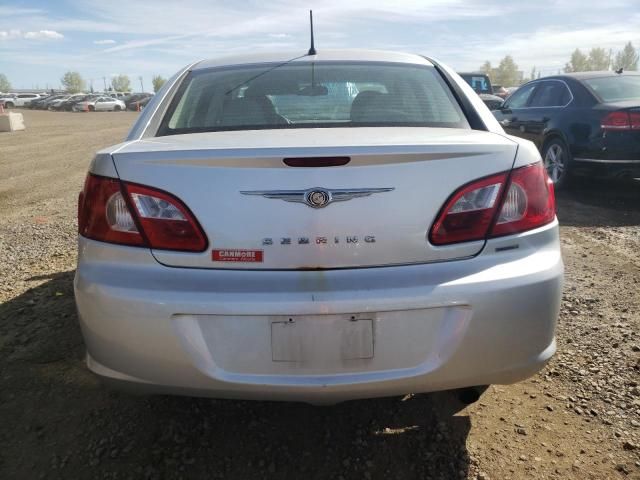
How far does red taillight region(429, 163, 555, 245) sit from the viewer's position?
5.42ft

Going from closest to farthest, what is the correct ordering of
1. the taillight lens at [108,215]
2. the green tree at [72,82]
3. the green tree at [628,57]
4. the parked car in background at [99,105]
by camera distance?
the taillight lens at [108,215]
the parked car in background at [99,105]
the green tree at [628,57]
the green tree at [72,82]

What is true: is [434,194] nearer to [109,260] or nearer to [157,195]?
[157,195]

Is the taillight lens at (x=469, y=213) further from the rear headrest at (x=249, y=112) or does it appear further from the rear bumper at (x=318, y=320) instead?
the rear headrest at (x=249, y=112)

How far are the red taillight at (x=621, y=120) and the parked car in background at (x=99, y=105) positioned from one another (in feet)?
164

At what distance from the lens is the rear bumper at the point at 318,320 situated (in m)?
1.57

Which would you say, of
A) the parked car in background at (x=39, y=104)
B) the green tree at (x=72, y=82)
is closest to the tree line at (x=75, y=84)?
the green tree at (x=72, y=82)

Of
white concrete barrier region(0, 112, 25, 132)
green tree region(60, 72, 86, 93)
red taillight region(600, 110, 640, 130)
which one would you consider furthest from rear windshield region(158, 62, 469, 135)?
green tree region(60, 72, 86, 93)

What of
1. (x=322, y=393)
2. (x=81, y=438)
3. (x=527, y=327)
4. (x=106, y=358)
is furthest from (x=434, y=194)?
(x=81, y=438)

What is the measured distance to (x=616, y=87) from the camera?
6293 millimetres

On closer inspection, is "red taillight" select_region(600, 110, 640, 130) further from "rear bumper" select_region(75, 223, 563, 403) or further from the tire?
"rear bumper" select_region(75, 223, 563, 403)

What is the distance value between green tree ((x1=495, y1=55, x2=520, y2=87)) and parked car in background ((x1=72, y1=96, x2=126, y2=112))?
8688 centimetres

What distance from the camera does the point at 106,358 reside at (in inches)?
68.3

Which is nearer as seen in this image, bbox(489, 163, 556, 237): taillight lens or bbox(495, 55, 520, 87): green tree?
bbox(489, 163, 556, 237): taillight lens

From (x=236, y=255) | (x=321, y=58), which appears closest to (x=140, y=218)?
(x=236, y=255)
